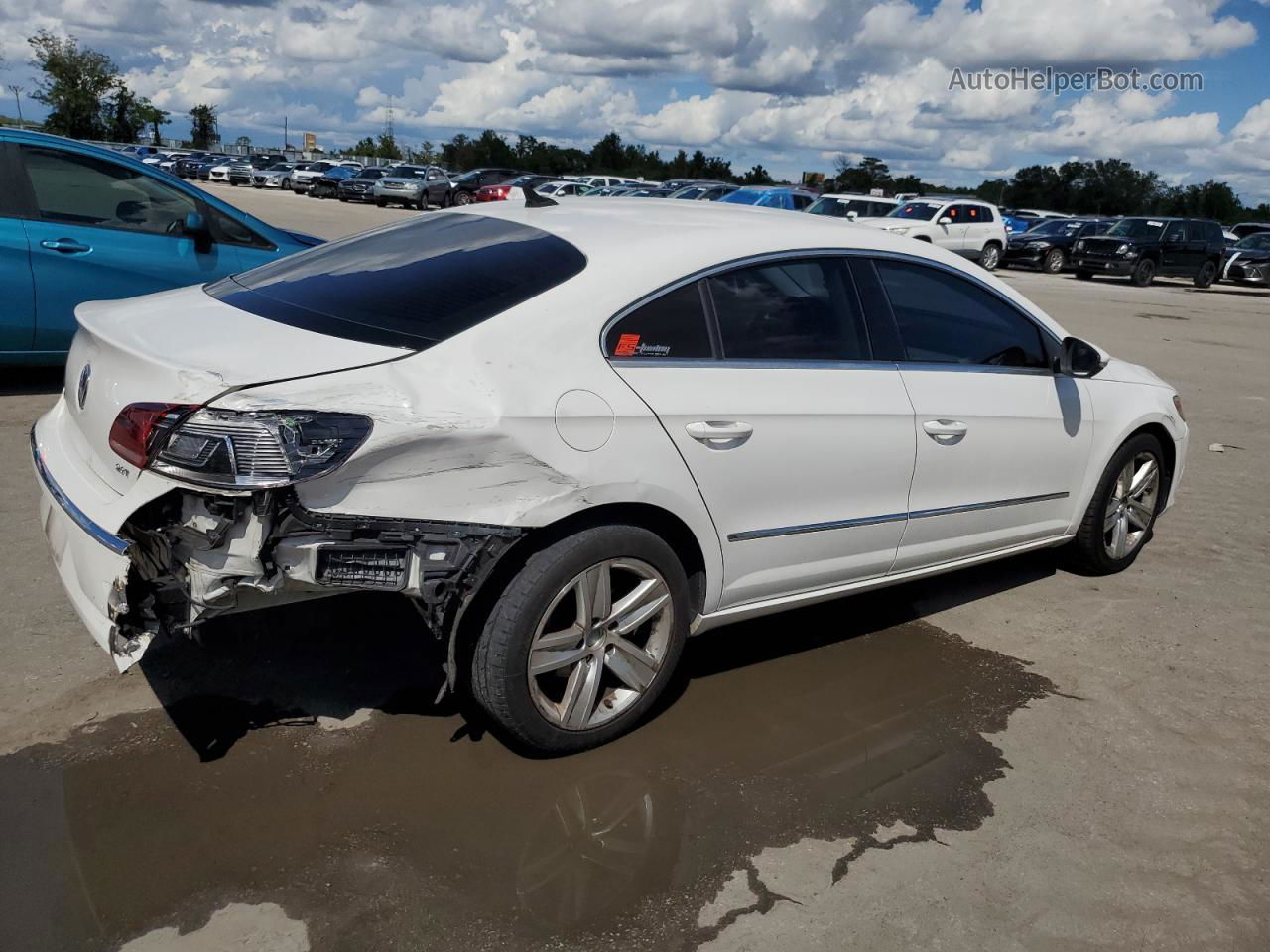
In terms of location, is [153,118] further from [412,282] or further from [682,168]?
[412,282]

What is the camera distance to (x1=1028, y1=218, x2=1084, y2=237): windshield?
29688mm

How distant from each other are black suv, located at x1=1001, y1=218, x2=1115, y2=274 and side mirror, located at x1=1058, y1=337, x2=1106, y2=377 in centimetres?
2651

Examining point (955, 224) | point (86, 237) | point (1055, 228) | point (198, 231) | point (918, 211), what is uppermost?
point (918, 211)

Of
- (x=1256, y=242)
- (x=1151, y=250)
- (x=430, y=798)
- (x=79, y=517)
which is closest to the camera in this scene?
(x=79, y=517)

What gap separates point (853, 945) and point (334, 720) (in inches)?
70.8

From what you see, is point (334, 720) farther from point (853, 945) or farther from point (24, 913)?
point (853, 945)

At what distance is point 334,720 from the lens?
3471mm

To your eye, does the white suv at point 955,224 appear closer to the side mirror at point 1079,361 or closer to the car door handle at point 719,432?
the side mirror at point 1079,361

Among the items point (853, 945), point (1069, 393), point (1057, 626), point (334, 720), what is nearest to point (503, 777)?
point (334, 720)

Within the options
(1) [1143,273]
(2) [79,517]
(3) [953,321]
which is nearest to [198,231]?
(2) [79,517]

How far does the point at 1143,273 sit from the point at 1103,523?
83.5ft

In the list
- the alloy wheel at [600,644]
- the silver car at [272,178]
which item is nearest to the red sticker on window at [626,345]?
the alloy wheel at [600,644]

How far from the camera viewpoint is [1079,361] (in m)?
4.59

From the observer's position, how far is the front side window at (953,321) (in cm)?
405
